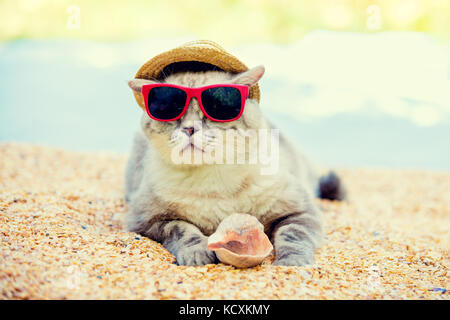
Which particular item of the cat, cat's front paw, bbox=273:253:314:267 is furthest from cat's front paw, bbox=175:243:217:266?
cat's front paw, bbox=273:253:314:267

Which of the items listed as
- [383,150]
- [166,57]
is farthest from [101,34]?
[383,150]

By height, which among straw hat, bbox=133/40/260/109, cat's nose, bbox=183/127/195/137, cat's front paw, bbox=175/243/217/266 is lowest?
cat's front paw, bbox=175/243/217/266

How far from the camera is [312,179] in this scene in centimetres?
307

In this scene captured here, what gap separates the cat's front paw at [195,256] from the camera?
4.85 feet

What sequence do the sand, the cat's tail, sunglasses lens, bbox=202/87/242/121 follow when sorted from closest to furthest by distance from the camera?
the sand < sunglasses lens, bbox=202/87/242/121 < the cat's tail

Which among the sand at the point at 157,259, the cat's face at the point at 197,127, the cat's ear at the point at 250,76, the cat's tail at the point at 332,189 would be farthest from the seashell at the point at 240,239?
the cat's tail at the point at 332,189

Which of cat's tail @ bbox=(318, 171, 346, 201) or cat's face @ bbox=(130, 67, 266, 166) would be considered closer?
cat's face @ bbox=(130, 67, 266, 166)

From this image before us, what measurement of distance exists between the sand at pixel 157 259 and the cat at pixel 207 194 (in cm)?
11

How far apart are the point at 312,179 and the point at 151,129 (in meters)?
1.68

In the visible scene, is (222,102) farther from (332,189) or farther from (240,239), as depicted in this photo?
(332,189)

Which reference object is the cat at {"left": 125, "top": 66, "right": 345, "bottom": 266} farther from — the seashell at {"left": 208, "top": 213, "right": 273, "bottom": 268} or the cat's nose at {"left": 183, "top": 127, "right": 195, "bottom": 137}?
the seashell at {"left": 208, "top": 213, "right": 273, "bottom": 268}

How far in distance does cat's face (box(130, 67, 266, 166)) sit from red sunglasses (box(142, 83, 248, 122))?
3 cm

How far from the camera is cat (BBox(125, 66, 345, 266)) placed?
5.37 feet

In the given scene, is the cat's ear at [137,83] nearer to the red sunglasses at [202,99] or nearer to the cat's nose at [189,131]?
the red sunglasses at [202,99]
